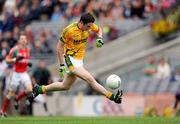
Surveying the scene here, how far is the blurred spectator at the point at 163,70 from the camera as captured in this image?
28.4 meters

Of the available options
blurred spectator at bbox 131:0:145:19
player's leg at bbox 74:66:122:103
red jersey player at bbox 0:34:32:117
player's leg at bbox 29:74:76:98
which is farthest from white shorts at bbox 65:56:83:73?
blurred spectator at bbox 131:0:145:19

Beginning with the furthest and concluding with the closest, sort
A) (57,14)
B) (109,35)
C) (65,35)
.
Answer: (57,14) < (109,35) < (65,35)

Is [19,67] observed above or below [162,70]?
below

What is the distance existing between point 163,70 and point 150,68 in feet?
1.88

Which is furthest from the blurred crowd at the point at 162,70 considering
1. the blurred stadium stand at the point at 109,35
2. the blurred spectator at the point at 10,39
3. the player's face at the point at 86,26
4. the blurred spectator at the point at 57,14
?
the player's face at the point at 86,26

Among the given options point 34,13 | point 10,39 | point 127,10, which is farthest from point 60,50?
point 34,13

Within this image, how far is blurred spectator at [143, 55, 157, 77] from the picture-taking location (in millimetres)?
28812

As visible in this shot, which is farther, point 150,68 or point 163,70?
point 150,68

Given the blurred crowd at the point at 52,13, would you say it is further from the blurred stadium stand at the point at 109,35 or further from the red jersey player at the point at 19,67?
the red jersey player at the point at 19,67

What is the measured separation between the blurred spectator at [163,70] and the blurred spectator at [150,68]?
0.58 feet

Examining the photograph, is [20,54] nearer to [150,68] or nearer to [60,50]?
[60,50]

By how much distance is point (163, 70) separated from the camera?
2861 cm

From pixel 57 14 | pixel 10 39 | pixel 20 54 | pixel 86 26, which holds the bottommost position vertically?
pixel 86 26

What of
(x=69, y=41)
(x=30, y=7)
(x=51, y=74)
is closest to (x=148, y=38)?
(x=51, y=74)
